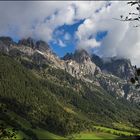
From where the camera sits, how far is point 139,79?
61.5ft

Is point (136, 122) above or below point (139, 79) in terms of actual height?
below

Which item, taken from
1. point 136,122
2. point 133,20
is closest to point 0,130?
point 136,122

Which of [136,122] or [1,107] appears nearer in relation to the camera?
[136,122]

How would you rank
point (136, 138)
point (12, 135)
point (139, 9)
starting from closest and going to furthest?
point (136, 138) → point (139, 9) → point (12, 135)

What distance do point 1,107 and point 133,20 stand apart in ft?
31.1

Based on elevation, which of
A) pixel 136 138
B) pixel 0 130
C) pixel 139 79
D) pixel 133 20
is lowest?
pixel 136 138

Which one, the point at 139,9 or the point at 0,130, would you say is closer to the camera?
the point at 139,9

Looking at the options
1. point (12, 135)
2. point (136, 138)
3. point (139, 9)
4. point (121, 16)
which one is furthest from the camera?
point (12, 135)

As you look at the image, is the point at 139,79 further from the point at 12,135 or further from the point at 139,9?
the point at 12,135

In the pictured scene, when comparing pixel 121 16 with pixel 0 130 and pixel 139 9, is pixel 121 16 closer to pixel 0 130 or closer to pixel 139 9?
pixel 139 9

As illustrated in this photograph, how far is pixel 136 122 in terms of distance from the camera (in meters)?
18.7

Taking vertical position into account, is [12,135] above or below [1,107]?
below

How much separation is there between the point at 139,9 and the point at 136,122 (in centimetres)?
558

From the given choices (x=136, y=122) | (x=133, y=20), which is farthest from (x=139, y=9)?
(x=136, y=122)
